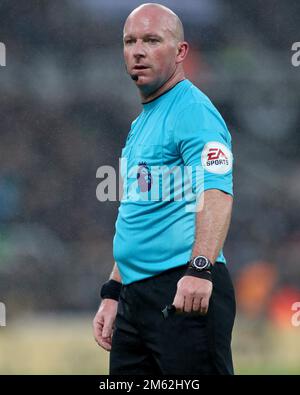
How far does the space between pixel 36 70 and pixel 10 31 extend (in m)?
0.46

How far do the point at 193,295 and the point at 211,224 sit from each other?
0.24 meters

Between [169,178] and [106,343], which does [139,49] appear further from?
[106,343]

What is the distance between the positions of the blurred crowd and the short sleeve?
490 centimetres

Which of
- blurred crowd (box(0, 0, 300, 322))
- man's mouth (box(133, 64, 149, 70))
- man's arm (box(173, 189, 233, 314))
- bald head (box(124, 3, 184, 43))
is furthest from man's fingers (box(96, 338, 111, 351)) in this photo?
blurred crowd (box(0, 0, 300, 322))

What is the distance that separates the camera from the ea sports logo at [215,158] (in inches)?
110

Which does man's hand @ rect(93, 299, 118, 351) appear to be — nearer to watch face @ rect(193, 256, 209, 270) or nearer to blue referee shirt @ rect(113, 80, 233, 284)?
blue referee shirt @ rect(113, 80, 233, 284)

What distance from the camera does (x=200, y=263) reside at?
8.84ft

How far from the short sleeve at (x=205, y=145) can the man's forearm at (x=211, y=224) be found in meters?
0.04

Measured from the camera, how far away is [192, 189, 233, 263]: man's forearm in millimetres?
2736

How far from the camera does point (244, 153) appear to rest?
834 centimetres

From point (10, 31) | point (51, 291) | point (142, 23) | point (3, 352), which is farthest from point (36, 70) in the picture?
point (142, 23)

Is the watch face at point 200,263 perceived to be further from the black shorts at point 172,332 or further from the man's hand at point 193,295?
the black shorts at point 172,332

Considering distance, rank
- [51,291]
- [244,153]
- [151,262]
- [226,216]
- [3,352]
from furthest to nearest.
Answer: [244,153] < [51,291] < [3,352] < [151,262] < [226,216]

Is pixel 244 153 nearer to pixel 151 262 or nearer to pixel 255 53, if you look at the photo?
pixel 255 53
